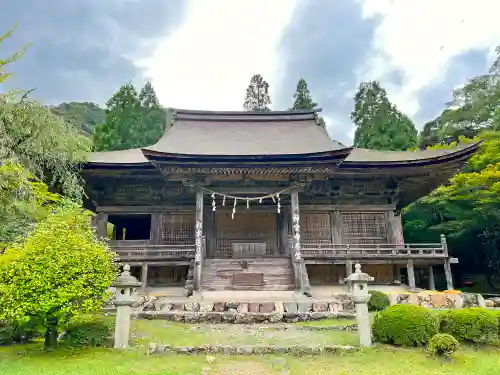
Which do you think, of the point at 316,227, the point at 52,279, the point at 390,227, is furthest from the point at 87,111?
the point at 52,279

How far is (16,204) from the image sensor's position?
9.99 meters

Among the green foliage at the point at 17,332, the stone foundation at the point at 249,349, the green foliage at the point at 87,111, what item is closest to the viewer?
the stone foundation at the point at 249,349

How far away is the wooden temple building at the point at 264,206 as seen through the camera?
1519cm

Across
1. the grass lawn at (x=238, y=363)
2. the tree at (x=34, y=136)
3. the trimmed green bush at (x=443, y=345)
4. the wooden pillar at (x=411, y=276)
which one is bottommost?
the grass lawn at (x=238, y=363)

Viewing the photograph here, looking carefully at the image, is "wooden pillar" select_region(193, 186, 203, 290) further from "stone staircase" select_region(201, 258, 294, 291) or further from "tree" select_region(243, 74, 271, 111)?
"tree" select_region(243, 74, 271, 111)

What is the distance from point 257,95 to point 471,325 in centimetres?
4286

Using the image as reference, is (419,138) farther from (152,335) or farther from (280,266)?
(152,335)

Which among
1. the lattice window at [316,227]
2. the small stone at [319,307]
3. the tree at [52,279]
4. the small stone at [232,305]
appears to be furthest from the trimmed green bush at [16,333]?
the lattice window at [316,227]

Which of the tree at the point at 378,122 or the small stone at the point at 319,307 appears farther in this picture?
the tree at the point at 378,122

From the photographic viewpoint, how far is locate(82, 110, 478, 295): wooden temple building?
598 inches

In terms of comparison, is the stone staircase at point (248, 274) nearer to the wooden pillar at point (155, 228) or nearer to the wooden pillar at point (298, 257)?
the wooden pillar at point (298, 257)

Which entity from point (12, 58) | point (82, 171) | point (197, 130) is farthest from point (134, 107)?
point (12, 58)

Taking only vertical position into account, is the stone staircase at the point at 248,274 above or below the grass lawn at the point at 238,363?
above

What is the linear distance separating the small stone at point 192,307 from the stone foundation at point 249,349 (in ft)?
12.5
